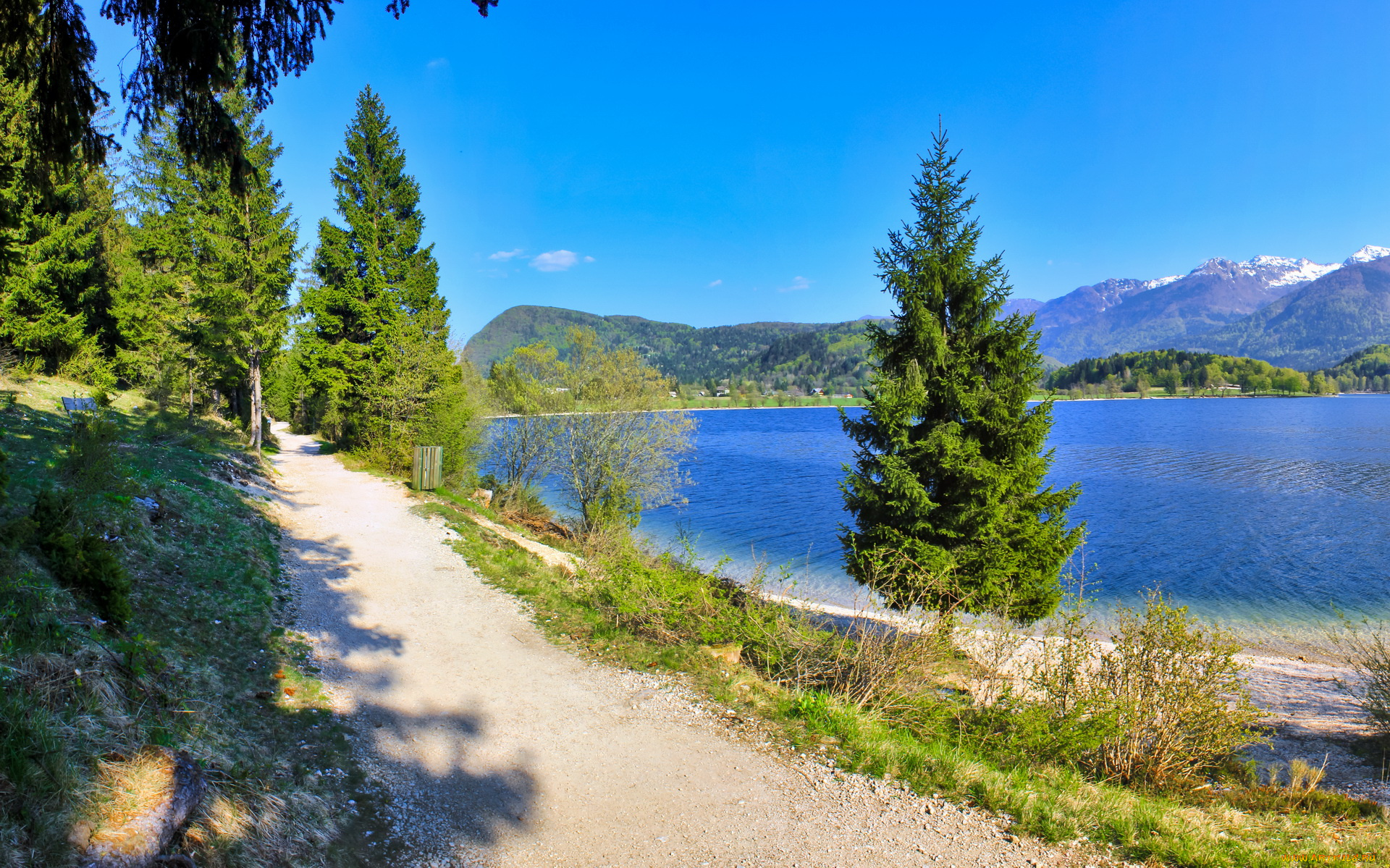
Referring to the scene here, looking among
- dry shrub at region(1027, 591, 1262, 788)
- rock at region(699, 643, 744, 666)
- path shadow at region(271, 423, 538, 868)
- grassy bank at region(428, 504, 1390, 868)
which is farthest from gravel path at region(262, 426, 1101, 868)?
dry shrub at region(1027, 591, 1262, 788)

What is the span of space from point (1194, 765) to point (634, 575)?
6.84 meters

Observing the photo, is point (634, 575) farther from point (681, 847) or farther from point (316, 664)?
point (681, 847)

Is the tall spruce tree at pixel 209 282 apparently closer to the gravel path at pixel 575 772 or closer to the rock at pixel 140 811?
the gravel path at pixel 575 772

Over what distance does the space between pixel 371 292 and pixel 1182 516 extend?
39549mm

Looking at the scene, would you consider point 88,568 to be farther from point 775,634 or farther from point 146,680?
point 775,634

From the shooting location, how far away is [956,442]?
520 inches

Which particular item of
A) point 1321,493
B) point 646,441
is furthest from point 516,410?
point 1321,493

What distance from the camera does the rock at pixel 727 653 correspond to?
26.4ft

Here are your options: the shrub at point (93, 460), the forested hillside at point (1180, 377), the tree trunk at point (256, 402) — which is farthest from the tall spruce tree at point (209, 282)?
the forested hillside at point (1180, 377)

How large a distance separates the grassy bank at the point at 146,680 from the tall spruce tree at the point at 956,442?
34.2ft

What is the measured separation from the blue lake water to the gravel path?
18.9ft

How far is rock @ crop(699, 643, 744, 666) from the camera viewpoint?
8.05 meters

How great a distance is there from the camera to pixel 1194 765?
6.36 meters

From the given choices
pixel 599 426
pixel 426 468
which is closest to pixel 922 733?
pixel 426 468
